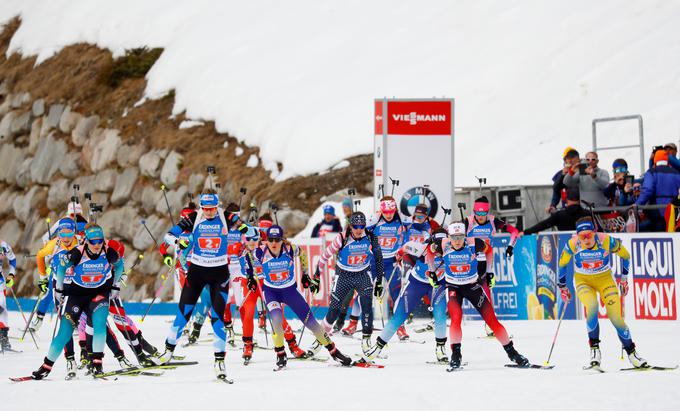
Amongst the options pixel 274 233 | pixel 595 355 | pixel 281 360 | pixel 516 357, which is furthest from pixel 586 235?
pixel 281 360

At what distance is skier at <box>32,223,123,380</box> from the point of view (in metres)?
13.8

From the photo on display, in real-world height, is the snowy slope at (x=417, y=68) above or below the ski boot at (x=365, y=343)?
above

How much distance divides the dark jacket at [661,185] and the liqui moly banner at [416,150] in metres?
4.41

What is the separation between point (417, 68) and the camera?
35312 mm

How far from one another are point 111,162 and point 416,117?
19654mm

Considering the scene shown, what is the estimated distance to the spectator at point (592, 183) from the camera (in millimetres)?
20656

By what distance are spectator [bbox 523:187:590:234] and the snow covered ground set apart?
3.75 meters

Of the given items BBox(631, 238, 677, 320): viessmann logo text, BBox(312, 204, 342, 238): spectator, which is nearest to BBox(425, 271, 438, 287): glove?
BBox(631, 238, 677, 320): viessmann logo text

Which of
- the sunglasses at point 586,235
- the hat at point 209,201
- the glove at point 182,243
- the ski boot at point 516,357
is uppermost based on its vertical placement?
the hat at point 209,201

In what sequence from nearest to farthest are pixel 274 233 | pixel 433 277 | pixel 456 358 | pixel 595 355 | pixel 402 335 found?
pixel 595 355
pixel 456 358
pixel 433 277
pixel 274 233
pixel 402 335

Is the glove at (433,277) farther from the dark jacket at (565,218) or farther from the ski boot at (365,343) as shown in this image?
the dark jacket at (565,218)

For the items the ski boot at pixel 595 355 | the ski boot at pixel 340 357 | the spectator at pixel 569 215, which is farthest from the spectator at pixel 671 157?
the ski boot at pixel 340 357

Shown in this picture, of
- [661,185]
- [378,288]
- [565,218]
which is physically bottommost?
[378,288]

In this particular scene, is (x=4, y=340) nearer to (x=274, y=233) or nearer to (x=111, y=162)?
(x=274, y=233)
